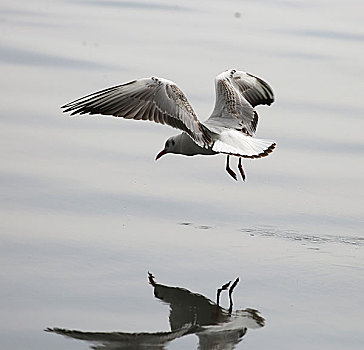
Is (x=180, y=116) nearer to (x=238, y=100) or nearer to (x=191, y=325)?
(x=238, y=100)

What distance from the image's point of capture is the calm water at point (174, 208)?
4.81 m

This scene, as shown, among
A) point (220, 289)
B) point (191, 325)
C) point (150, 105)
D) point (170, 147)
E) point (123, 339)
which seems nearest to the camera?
point (123, 339)

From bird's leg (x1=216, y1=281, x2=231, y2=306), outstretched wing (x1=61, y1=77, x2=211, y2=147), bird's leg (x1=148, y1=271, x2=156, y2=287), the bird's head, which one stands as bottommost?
bird's leg (x1=216, y1=281, x2=231, y2=306)

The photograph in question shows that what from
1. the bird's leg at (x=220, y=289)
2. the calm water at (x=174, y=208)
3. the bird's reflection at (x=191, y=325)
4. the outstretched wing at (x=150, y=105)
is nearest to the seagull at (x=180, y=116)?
the outstretched wing at (x=150, y=105)

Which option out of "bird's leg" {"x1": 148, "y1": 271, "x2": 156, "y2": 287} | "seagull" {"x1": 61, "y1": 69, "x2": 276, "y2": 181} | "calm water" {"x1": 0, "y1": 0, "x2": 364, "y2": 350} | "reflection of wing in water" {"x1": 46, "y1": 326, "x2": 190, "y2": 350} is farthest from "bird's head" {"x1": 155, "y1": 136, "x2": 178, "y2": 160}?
"reflection of wing in water" {"x1": 46, "y1": 326, "x2": 190, "y2": 350}

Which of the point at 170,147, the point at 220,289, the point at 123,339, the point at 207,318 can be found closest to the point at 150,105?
the point at 170,147

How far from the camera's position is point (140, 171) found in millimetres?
7121

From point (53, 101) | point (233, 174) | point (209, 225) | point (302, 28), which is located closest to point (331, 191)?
point (233, 174)

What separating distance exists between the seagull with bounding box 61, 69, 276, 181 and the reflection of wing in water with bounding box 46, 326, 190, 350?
1.81 meters

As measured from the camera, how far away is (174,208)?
6.39 m

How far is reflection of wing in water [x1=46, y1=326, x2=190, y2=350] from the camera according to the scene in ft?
14.7

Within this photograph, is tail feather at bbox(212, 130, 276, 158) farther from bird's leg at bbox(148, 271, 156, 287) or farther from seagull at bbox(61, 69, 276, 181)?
bird's leg at bbox(148, 271, 156, 287)

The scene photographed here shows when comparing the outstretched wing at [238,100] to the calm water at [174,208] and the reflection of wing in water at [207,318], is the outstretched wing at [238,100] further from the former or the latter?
the reflection of wing in water at [207,318]

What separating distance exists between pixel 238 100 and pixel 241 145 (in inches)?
40.3
